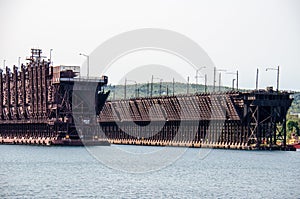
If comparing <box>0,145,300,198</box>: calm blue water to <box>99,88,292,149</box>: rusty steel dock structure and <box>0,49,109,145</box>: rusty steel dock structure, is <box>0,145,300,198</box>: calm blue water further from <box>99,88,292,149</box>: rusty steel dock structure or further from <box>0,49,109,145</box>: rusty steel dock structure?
<box>99,88,292,149</box>: rusty steel dock structure

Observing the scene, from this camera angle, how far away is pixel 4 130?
186 metres

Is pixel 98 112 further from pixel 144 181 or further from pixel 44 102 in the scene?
pixel 144 181

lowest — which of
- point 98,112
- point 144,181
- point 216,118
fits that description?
point 144,181

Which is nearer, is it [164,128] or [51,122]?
[51,122]

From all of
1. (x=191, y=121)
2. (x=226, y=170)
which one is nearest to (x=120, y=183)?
(x=226, y=170)

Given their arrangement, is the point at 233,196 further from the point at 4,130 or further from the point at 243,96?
the point at 4,130

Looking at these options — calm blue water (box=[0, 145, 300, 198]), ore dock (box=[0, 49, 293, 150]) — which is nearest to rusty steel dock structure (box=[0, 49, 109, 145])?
ore dock (box=[0, 49, 293, 150])

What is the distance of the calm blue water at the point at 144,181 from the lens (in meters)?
67.2

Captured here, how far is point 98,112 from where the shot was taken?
154 meters

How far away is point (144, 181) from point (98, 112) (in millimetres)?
76948

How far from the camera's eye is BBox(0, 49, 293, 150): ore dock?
14912 cm

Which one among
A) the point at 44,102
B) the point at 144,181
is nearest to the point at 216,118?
the point at 44,102

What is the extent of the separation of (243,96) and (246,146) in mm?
12980

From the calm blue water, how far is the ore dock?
132 feet
